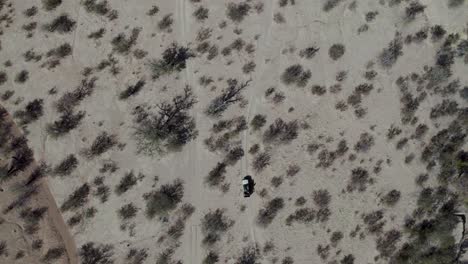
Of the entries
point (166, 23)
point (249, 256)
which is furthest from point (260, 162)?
point (166, 23)

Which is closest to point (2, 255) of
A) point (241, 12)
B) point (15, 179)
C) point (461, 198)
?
point (15, 179)

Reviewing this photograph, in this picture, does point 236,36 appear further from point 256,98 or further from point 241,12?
point 256,98

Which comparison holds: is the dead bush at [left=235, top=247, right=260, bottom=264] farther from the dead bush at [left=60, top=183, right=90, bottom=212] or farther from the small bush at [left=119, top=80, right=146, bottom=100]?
the small bush at [left=119, top=80, right=146, bottom=100]

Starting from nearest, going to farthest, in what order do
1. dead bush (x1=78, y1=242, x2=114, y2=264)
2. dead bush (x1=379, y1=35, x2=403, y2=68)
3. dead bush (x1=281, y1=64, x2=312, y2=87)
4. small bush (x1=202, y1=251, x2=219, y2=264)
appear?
dead bush (x1=78, y1=242, x2=114, y2=264) → small bush (x1=202, y1=251, x2=219, y2=264) → dead bush (x1=281, y1=64, x2=312, y2=87) → dead bush (x1=379, y1=35, x2=403, y2=68)

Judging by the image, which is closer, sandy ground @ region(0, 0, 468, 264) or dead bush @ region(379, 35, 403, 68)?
sandy ground @ region(0, 0, 468, 264)

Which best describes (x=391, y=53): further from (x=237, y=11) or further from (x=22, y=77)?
(x=22, y=77)

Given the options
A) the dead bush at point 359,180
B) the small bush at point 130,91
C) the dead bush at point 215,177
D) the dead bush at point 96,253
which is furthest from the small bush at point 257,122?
the dead bush at point 96,253

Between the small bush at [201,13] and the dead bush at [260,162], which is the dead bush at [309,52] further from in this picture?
the dead bush at [260,162]

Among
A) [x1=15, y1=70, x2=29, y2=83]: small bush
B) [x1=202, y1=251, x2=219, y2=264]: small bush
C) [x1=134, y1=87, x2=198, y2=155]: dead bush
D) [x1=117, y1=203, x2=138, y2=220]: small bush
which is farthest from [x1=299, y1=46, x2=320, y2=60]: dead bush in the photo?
[x1=15, y1=70, x2=29, y2=83]: small bush
